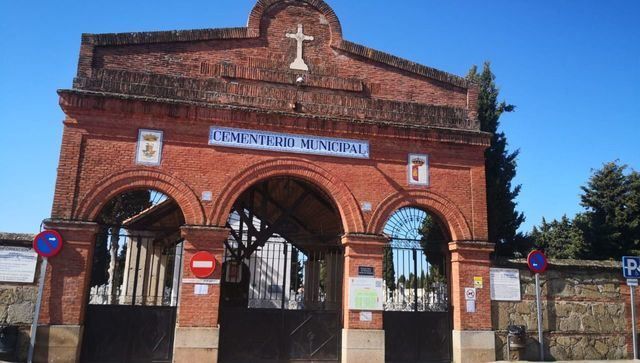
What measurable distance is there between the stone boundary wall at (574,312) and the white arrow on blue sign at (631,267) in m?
0.58

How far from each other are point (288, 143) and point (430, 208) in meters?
4.10

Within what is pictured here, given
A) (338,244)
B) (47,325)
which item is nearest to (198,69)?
(338,244)

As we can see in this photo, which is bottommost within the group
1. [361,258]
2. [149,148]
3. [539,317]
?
[539,317]

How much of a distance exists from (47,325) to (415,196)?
904 cm

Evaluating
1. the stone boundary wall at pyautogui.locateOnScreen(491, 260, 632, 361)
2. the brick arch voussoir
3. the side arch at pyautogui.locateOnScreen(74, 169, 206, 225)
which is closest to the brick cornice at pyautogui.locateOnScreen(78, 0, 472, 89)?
the brick arch voussoir

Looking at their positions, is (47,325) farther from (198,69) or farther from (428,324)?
(428,324)

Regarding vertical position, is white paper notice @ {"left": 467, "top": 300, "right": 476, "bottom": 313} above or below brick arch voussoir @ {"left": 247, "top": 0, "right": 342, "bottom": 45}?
below

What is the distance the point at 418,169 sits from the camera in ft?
44.4

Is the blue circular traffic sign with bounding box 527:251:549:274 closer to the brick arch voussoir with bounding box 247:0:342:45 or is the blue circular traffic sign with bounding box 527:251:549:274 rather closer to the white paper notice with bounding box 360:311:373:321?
the white paper notice with bounding box 360:311:373:321

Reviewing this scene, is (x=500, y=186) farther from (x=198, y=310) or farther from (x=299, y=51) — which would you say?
(x=198, y=310)

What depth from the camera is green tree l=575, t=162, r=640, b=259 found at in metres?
19.2

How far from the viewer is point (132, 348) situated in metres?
11.6

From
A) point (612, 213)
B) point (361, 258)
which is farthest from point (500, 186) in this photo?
point (361, 258)

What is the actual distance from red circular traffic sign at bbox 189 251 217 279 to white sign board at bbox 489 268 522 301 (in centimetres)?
711
